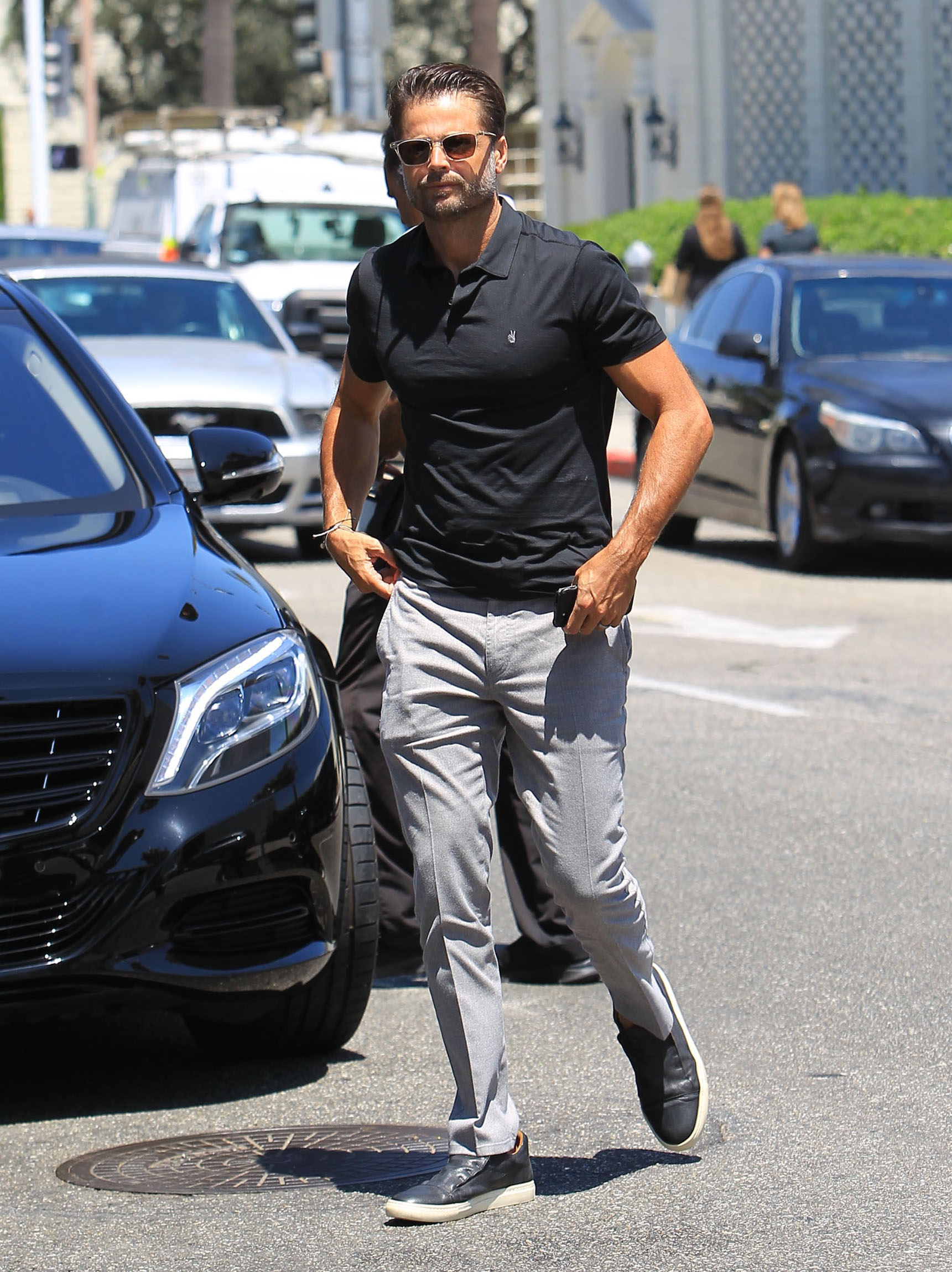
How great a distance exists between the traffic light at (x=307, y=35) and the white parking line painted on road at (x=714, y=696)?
570 inches

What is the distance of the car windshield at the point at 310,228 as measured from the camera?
1875 cm

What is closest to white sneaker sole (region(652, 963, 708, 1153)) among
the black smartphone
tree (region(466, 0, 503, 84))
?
the black smartphone

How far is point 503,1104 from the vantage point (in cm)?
383

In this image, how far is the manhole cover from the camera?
403 cm

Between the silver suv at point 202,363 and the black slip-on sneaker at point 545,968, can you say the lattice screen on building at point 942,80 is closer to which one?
the silver suv at point 202,363

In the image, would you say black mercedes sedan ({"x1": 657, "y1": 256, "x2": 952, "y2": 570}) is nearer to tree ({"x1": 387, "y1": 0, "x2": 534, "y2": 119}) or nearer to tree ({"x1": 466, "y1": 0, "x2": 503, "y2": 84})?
tree ({"x1": 466, "y1": 0, "x2": 503, "y2": 84})

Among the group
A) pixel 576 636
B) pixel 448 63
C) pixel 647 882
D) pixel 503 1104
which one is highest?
pixel 448 63

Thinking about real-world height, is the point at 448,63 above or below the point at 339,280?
above

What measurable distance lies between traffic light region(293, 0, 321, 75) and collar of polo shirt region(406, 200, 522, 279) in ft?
62.6

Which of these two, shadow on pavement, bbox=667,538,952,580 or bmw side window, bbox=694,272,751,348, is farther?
bmw side window, bbox=694,272,751,348

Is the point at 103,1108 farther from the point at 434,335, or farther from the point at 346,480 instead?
the point at 434,335

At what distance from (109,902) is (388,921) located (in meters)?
1.40

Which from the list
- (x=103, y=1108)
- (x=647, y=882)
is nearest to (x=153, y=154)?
(x=647, y=882)

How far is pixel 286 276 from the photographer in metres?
18.3
